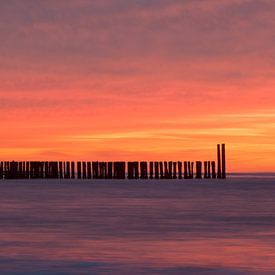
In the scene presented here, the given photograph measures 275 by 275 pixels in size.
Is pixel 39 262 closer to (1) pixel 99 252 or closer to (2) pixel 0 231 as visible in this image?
(1) pixel 99 252

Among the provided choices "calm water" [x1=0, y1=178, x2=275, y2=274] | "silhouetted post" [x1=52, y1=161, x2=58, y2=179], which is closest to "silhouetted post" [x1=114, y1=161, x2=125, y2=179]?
"silhouetted post" [x1=52, y1=161, x2=58, y2=179]

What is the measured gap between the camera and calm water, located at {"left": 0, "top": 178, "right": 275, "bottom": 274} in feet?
45.0

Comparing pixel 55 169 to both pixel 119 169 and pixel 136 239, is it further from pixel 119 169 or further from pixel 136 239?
pixel 136 239

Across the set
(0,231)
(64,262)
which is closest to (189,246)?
(64,262)

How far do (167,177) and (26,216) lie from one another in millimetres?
42939

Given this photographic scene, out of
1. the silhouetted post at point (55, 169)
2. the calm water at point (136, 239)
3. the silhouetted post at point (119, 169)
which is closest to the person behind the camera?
the calm water at point (136, 239)

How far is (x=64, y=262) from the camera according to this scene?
14.1 metres

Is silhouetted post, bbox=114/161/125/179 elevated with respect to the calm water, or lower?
elevated

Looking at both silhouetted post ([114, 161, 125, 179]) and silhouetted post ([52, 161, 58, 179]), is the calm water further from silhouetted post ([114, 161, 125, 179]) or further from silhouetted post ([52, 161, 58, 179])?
silhouetted post ([114, 161, 125, 179])

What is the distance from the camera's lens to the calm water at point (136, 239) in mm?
13711

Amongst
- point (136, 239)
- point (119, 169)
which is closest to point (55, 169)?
point (119, 169)

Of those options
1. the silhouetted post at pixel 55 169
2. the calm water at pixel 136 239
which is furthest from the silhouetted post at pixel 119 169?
the calm water at pixel 136 239

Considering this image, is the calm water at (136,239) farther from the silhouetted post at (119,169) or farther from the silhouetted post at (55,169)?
the silhouetted post at (119,169)

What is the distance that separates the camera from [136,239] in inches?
694
